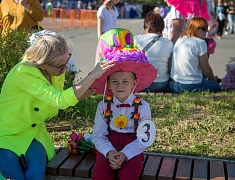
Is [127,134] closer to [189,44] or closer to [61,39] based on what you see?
[61,39]

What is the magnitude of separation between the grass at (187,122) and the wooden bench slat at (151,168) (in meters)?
0.44

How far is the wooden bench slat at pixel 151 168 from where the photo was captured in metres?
3.51

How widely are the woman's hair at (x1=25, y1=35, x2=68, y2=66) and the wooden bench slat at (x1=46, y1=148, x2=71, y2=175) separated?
2.57 feet

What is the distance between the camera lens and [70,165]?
3709mm

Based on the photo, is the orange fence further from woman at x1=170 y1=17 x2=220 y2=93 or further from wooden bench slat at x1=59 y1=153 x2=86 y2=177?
wooden bench slat at x1=59 y1=153 x2=86 y2=177

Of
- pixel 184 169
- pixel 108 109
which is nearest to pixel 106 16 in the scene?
pixel 108 109

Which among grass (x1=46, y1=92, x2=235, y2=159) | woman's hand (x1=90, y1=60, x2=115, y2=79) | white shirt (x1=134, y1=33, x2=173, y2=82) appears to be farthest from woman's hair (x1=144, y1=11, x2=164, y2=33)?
woman's hand (x1=90, y1=60, x2=115, y2=79)

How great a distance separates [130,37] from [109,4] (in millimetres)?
4387

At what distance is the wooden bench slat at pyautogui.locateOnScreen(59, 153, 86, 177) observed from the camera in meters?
3.64

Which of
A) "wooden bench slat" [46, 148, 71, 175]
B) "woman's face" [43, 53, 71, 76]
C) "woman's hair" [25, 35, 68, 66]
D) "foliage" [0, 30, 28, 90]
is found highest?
"woman's hair" [25, 35, 68, 66]

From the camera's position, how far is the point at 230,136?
189 inches

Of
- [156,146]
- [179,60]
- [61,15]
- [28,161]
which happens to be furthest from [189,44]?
[61,15]

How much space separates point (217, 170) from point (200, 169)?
0.12m

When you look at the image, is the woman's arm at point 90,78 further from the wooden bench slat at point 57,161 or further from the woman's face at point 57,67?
the wooden bench slat at point 57,161
